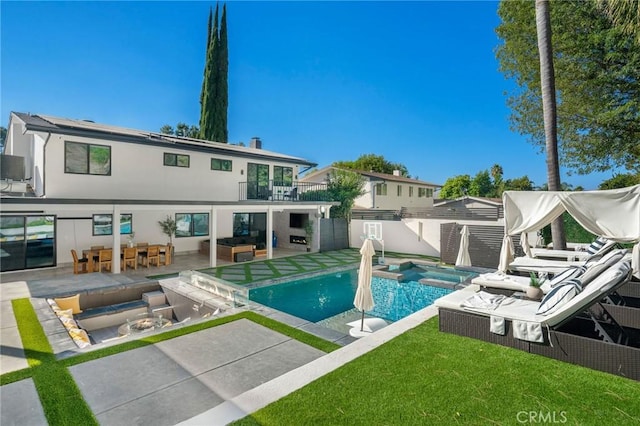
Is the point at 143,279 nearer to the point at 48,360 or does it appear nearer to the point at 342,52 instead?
the point at 48,360

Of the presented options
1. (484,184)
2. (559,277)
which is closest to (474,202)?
(484,184)

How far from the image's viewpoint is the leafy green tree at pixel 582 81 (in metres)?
11.9

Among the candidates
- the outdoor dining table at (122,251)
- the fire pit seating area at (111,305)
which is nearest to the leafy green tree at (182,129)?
the outdoor dining table at (122,251)

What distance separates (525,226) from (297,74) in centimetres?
2545

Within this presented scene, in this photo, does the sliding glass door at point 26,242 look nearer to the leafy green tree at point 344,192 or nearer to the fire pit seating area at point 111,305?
the fire pit seating area at point 111,305

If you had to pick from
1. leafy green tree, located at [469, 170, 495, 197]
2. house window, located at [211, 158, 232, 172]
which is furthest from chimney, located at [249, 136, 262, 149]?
leafy green tree, located at [469, 170, 495, 197]

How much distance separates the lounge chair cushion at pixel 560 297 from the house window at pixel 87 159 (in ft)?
49.2

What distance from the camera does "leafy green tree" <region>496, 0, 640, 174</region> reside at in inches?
469

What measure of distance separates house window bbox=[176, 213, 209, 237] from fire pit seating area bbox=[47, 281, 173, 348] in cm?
596

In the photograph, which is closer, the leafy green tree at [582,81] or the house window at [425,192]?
the leafy green tree at [582,81]

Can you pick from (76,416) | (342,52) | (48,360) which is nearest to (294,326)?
(76,416)

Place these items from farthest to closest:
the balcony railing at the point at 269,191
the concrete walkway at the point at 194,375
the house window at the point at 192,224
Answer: the balcony railing at the point at 269,191, the house window at the point at 192,224, the concrete walkway at the point at 194,375

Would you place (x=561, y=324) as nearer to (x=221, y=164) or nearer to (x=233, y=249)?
(x=233, y=249)

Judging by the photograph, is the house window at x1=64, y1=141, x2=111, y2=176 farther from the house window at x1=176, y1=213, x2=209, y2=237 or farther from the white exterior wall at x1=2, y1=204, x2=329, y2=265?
the house window at x1=176, y1=213, x2=209, y2=237
